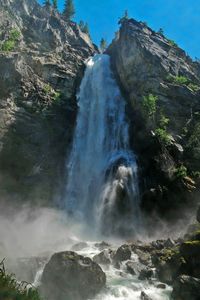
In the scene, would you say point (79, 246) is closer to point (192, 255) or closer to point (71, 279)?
point (71, 279)

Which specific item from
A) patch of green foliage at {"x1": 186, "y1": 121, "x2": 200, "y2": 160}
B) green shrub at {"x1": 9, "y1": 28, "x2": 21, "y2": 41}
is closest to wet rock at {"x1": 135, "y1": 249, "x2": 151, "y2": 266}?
patch of green foliage at {"x1": 186, "y1": 121, "x2": 200, "y2": 160}

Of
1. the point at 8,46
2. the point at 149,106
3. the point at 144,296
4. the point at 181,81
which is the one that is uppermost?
the point at 8,46

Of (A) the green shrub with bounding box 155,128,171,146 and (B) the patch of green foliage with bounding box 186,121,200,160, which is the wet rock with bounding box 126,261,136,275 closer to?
(A) the green shrub with bounding box 155,128,171,146

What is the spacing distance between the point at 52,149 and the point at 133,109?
46.0 feet

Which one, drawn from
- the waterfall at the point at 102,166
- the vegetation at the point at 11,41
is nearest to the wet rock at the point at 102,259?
the waterfall at the point at 102,166

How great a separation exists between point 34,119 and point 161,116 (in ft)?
56.6

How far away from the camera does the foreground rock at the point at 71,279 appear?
20.1 meters

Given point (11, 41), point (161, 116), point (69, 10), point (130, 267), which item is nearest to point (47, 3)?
point (69, 10)

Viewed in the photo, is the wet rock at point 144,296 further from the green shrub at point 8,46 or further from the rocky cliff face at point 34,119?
the green shrub at point 8,46

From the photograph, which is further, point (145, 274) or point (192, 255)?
point (145, 274)

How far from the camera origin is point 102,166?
155 ft

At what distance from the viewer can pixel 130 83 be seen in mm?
59750

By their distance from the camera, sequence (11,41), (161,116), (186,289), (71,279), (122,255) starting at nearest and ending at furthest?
(186,289) → (71,279) → (122,255) → (161,116) → (11,41)

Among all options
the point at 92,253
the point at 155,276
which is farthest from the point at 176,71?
the point at 155,276
